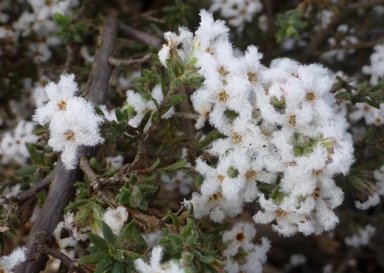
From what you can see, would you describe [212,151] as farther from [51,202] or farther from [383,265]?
[383,265]

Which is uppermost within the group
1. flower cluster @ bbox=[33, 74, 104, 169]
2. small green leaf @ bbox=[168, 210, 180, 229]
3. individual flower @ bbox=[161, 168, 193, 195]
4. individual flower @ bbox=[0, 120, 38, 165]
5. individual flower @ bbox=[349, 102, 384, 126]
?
flower cluster @ bbox=[33, 74, 104, 169]

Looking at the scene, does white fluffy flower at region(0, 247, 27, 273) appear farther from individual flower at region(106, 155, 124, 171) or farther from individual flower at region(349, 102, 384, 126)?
individual flower at region(349, 102, 384, 126)

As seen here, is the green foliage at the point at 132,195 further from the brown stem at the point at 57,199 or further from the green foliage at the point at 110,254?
the brown stem at the point at 57,199

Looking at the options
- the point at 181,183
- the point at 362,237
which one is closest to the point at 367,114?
the point at 362,237

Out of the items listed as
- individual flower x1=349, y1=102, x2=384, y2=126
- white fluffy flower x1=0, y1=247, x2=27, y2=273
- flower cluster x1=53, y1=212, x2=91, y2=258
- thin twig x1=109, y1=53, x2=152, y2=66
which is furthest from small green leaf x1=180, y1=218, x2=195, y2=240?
individual flower x1=349, y1=102, x2=384, y2=126

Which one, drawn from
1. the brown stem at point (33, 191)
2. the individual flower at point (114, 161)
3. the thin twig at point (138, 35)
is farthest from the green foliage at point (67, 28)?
the brown stem at point (33, 191)

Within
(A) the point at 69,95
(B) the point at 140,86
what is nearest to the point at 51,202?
(A) the point at 69,95
